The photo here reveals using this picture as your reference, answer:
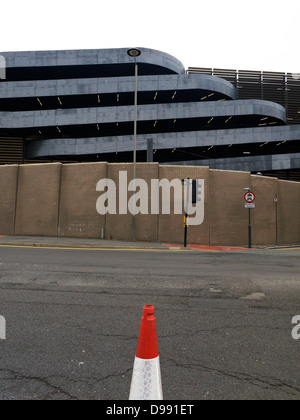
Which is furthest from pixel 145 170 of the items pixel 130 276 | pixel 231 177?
pixel 130 276

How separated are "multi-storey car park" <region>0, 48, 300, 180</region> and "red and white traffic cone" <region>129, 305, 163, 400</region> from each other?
24638 mm

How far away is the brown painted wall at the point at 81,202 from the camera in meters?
17.4

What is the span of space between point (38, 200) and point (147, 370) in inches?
688

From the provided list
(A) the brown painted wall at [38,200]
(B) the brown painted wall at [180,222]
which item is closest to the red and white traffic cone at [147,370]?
(B) the brown painted wall at [180,222]

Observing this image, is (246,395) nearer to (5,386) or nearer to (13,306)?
(5,386)

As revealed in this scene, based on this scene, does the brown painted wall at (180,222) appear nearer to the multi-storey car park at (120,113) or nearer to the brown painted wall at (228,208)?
the brown painted wall at (228,208)

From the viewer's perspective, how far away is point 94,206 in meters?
17.5

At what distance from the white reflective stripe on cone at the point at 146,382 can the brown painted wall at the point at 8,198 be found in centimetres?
1818

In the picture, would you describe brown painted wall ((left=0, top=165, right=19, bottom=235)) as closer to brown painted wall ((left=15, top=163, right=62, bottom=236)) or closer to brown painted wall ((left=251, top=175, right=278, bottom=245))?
brown painted wall ((left=15, top=163, right=62, bottom=236))

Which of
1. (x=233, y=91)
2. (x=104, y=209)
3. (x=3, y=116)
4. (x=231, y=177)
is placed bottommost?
(x=104, y=209)

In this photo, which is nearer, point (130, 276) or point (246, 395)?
point (246, 395)

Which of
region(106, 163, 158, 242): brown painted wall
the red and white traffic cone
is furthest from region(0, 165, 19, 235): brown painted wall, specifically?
the red and white traffic cone

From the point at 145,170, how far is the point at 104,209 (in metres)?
3.55

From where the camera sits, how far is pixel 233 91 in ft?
115
